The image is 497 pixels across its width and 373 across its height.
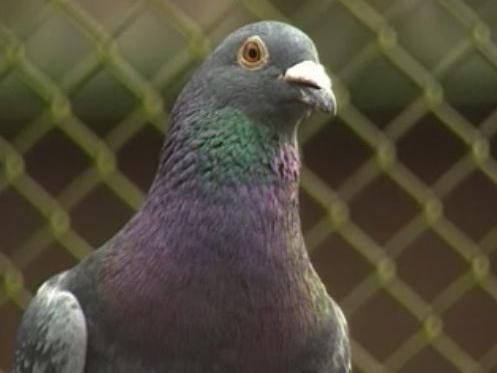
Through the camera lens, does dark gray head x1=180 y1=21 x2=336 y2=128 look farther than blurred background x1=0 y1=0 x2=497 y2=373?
No

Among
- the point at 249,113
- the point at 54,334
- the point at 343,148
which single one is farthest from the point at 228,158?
the point at 343,148

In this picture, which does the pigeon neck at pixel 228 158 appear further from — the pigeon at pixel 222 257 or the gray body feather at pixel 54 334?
the gray body feather at pixel 54 334

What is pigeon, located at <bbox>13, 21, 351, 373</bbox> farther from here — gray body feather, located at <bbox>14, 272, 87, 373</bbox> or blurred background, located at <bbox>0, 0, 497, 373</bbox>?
blurred background, located at <bbox>0, 0, 497, 373</bbox>

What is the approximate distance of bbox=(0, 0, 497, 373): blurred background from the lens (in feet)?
14.9

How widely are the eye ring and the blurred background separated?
1.02m

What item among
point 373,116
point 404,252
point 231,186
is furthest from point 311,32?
point 231,186

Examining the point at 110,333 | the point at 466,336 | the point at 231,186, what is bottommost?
the point at 466,336

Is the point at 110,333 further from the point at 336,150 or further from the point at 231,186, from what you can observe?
the point at 336,150

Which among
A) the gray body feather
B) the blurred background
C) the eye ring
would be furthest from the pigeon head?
the blurred background

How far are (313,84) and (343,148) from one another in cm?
173

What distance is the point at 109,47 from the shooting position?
446 cm

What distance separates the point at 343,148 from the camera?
16.7 ft

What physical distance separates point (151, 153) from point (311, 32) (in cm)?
45

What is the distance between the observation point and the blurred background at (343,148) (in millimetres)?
4547
